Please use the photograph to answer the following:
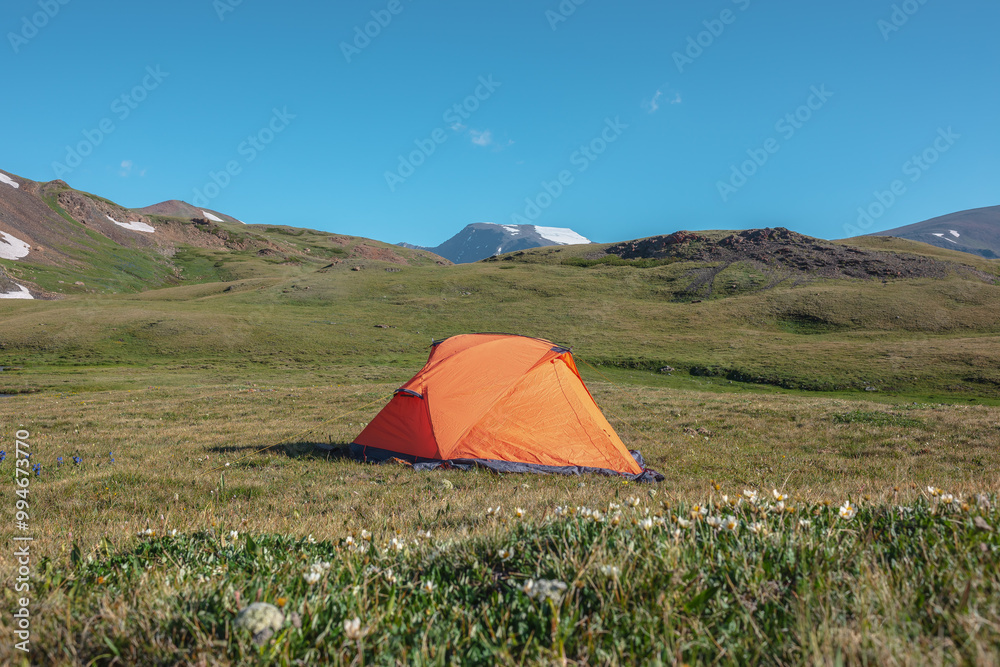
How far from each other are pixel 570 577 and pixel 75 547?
3599mm

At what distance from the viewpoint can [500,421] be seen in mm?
10891

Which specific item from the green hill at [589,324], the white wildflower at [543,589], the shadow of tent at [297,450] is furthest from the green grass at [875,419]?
the green hill at [589,324]

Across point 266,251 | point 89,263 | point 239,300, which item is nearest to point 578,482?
point 239,300

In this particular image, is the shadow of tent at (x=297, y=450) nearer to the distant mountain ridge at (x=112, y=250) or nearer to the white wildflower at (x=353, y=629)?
the white wildflower at (x=353, y=629)

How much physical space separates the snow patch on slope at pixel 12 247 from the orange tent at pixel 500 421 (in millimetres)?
119580

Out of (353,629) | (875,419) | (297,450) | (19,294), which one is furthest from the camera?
(19,294)

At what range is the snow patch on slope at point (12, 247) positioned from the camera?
9214 centimetres

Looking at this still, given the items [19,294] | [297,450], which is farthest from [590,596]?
[19,294]

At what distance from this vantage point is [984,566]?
2.40 metres

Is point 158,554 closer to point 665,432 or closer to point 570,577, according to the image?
point 570,577

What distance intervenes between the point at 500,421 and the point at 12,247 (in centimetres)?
12872

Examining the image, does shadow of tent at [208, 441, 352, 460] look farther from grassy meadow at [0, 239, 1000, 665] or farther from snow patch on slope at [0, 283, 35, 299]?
snow patch on slope at [0, 283, 35, 299]

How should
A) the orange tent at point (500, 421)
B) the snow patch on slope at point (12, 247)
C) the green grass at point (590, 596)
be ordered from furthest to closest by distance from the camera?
the snow patch on slope at point (12, 247)
the orange tent at point (500, 421)
the green grass at point (590, 596)

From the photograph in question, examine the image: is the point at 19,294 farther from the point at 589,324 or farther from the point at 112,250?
the point at 589,324
